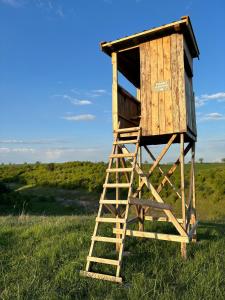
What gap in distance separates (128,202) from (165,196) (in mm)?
18247

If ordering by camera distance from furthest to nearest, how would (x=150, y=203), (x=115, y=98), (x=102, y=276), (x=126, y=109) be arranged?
(x=126, y=109) < (x=115, y=98) < (x=150, y=203) < (x=102, y=276)

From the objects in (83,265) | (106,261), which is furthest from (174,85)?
(83,265)

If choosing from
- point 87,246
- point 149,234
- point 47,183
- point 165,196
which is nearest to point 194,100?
point 149,234

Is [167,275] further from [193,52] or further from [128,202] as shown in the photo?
[193,52]

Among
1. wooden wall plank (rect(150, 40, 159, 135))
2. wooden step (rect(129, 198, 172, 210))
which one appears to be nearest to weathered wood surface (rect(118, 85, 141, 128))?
wooden wall plank (rect(150, 40, 159, 135))

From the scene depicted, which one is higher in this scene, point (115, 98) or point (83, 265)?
point (115, 98)

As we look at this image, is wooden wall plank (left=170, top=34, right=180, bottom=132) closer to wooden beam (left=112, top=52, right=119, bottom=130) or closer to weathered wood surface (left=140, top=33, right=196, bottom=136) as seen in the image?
weathered wood surface (left=140, top=33, right=196, bottom=136)

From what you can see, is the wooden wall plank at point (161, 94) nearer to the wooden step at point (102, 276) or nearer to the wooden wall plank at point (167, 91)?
the wooden wall plank at point (167, 91)

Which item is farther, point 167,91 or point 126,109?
point 126,109

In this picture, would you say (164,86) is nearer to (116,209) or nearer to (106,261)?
(116,209)

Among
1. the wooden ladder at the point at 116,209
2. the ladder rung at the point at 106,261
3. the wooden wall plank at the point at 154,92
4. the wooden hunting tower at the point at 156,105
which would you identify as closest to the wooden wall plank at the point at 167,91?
the wooden hunting tower at the point at 156,105

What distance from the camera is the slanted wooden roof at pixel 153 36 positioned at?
9.15 m

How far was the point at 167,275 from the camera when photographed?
23.1ft

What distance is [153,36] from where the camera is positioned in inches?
388
